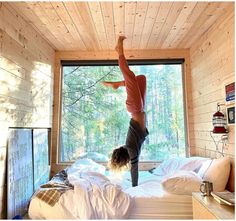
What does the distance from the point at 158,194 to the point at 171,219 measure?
0.83 feet

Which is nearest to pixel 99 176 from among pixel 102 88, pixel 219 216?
pixel 219 216

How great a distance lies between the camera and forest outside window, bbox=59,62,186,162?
3.58 m

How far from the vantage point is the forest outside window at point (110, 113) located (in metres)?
3.58

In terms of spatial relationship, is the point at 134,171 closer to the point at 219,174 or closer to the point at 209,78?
the point at 219,174

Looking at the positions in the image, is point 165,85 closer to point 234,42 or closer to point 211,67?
point 211,67

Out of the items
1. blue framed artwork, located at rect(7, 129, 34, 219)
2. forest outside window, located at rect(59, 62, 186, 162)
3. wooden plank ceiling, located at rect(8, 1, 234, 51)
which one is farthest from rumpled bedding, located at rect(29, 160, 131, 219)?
wooden plank ceiling, located at rect(8, 1, 234, 51)

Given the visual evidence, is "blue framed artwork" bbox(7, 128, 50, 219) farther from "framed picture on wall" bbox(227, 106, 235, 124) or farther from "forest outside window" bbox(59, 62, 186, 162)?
"framed picture on wall" bbox(227, 106, 235, 124)

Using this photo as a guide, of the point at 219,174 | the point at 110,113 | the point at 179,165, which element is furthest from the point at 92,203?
the point at 110,113

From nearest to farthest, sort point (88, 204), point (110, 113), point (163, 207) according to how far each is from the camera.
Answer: point (88, 204) → point (163, 207) → point (110, 113)

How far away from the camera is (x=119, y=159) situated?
271 centimetres

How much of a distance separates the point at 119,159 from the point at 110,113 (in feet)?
3.64

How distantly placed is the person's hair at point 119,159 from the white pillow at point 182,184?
0.65 metres

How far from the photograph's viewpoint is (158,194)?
2199 mm

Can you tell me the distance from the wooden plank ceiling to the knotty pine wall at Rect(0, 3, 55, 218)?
7.0 inches
